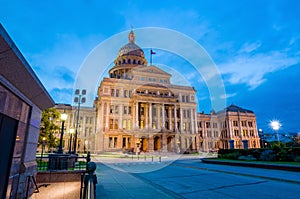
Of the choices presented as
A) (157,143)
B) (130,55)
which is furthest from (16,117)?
(130,55)

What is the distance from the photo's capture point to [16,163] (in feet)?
15.0

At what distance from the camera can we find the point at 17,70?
12.1 ft

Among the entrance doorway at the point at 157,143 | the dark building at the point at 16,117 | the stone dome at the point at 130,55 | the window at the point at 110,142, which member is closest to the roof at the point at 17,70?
the dark building at the point at 16,117

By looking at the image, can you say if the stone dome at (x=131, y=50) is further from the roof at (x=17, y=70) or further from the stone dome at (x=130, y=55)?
the roof at (x=17, y=70)

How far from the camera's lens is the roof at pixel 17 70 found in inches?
115

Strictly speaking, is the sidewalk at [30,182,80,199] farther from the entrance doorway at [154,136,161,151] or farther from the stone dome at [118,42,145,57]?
the stone dome at [118,42,145,57]

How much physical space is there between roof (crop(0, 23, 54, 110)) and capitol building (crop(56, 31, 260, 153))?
3831cm

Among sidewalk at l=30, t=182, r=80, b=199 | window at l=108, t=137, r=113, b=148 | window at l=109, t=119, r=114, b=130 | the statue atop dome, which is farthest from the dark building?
the statue atop dome

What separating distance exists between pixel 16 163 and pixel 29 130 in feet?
3.53

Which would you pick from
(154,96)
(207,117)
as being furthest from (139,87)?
(207,117)

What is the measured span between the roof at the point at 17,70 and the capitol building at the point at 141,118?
38.3m

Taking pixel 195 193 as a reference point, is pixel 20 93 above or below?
above

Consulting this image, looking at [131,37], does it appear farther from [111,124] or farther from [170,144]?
[170,144]

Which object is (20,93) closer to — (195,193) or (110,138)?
(195,193)
